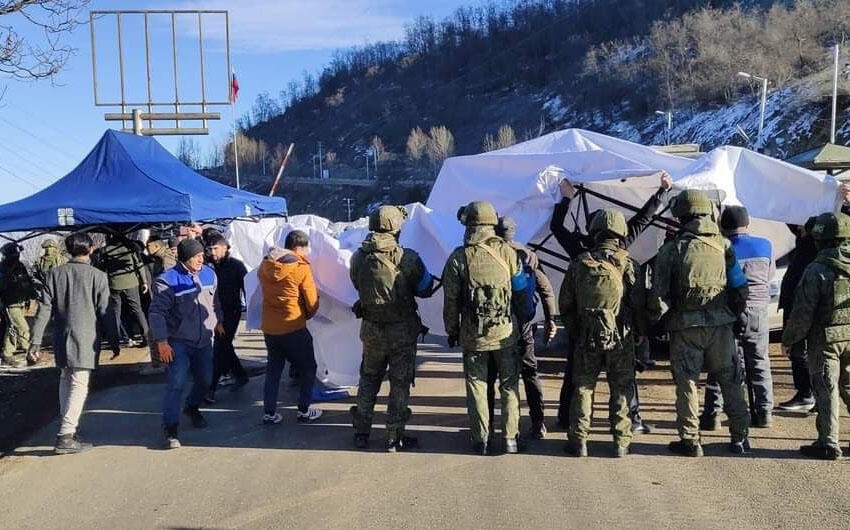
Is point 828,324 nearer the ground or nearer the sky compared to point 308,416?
nearer the sky

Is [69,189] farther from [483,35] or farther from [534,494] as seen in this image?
[483,35]

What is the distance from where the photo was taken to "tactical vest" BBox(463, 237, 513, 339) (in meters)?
5.52

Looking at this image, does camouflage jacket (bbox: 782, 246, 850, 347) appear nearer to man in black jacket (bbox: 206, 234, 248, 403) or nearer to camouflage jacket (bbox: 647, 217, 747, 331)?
camouflage jacket (bbox: 647, 217, 747, 331)

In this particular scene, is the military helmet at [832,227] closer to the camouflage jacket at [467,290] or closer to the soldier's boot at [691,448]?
the soldier's boot at [691,448]

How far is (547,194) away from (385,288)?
2.24 meters

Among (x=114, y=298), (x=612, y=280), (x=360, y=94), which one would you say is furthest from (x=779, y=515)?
(x=360, y=94)

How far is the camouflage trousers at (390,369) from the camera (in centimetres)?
579

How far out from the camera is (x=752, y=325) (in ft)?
19.6

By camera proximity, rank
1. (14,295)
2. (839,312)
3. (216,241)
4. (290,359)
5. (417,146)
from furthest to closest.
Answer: (417,146) < (14,295) < (216,241) < (290,359) < (839,312)

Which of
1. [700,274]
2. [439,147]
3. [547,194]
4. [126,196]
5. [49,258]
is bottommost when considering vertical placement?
[700,274]

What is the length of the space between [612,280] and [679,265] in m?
0.48

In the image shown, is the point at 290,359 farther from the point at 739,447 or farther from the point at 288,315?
the point at 739,447

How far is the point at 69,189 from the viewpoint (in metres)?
9.49

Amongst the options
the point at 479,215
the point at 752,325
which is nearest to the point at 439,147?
the point at 752,325
